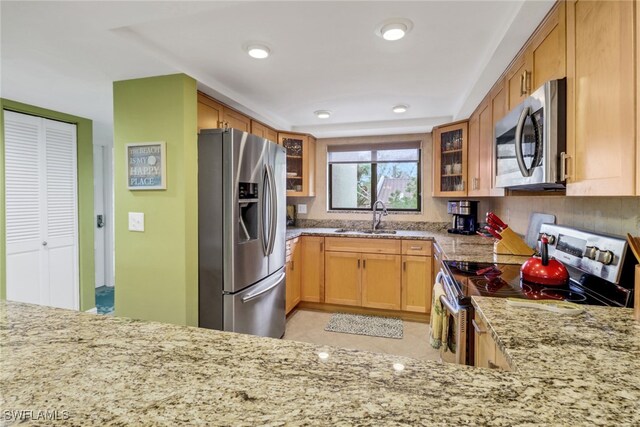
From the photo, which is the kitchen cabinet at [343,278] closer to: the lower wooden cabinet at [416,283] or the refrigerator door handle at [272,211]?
the lower wooden cabinet at [416,283]

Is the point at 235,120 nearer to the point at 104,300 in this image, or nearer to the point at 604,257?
the point at 604,257

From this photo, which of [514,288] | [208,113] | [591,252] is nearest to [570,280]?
[591,252]

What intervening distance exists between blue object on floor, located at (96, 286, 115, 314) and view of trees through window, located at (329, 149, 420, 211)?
2925 millimetres

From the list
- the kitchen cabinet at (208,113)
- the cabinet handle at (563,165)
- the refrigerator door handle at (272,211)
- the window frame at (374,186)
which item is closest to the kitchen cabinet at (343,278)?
the window frame at (374,186)

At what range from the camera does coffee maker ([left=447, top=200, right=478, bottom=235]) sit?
3389mm

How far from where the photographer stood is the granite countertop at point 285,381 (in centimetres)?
50

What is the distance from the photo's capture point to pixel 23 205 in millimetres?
2689

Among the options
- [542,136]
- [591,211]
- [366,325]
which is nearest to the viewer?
[542,136]

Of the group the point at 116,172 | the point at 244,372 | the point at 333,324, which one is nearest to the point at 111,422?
the point at 244,372

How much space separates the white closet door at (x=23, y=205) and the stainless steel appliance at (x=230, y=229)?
5.75ft

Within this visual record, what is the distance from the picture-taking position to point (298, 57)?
1998mm

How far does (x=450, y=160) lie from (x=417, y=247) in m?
1.06

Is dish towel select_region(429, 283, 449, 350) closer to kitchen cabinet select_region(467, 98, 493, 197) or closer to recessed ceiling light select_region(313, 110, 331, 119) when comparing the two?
kitchen cabinet select_region(467, 98, 493, 197)

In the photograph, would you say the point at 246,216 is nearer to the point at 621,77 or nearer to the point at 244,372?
the point at 244,372
